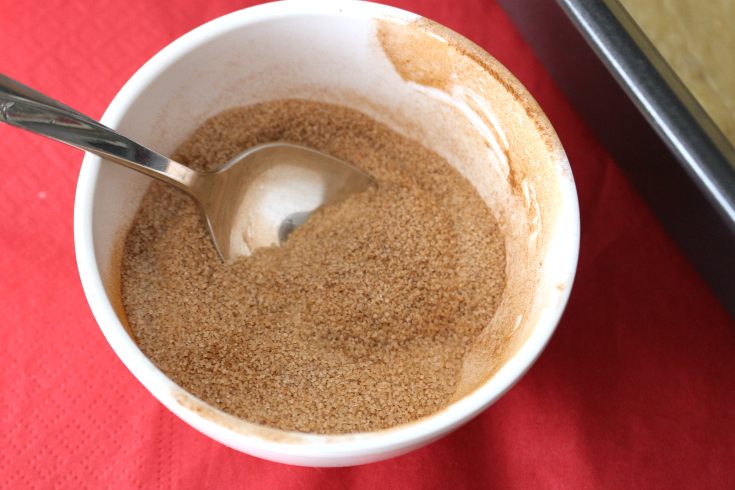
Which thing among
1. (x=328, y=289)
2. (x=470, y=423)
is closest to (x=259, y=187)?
(x=328, y=289)

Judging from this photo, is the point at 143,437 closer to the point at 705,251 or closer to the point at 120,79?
the point at 120,79

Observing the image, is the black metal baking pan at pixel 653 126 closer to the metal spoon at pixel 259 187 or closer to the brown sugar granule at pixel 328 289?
the brown sugar granule at pixel 328 289

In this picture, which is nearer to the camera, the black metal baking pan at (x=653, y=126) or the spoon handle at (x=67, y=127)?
the spoon handle at (x=67, y=127)

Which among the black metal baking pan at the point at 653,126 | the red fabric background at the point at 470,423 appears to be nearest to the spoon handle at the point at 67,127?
the red fabric background at the point at 470,423

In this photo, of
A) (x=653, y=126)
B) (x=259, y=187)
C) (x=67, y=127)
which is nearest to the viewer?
(x=67, y=127)

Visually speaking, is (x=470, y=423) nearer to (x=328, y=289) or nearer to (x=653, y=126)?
(x=328, y=289)

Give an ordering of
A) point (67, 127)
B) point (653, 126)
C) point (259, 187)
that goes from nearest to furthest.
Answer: point (67, 127), point (653, 126), point (259, 187)
